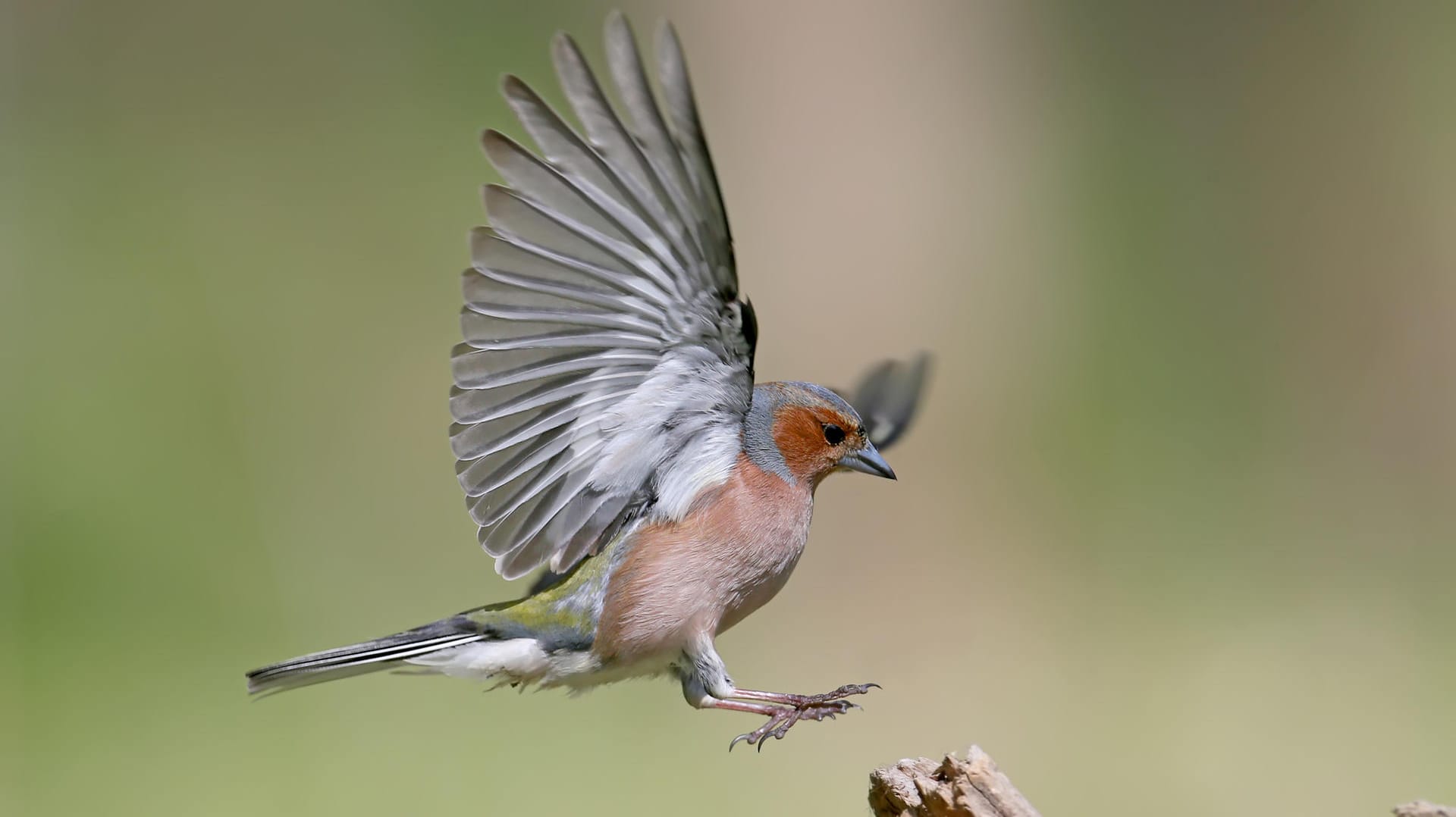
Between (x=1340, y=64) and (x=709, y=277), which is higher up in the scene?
(x=1340, y=64)

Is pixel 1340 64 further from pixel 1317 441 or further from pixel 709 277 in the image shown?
pixel 709 277

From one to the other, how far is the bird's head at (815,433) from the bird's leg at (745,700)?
40 cm

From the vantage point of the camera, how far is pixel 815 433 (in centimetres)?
236

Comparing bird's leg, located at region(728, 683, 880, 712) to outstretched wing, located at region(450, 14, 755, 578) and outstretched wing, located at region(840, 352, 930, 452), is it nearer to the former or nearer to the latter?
outstretched wing, located at region(450, 14, 755, 578)

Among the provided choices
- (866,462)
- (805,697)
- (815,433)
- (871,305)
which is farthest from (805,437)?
(871,305)

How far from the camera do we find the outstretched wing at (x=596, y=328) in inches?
71.2

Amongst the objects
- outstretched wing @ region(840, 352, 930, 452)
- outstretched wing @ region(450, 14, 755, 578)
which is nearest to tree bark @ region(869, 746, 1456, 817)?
outstretched wing @ region(450, 14, 755, 578)

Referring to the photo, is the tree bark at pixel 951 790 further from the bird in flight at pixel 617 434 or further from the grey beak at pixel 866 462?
the grey beak at pixel 866 462

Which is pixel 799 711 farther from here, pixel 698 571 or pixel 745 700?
pixel 698 571

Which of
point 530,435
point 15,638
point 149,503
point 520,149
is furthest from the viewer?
point 149,503

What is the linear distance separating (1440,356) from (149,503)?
5.86m

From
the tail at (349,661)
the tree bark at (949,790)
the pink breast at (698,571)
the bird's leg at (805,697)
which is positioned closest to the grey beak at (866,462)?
the pink breast at (698,571)

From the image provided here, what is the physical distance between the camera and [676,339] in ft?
6.63

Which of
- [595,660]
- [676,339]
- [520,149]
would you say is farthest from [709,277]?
[595,660]
